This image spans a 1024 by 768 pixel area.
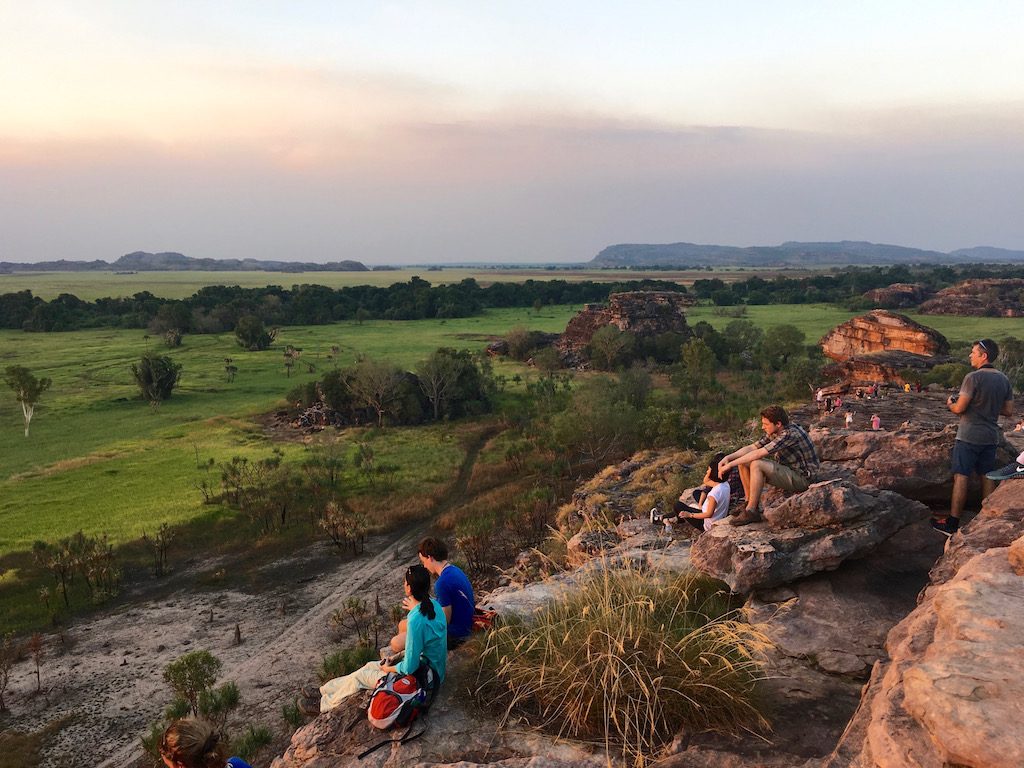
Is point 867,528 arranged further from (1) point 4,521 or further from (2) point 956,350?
(2) point 956,350

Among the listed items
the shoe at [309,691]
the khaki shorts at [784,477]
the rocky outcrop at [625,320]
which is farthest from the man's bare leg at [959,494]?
the rocky outcrop at [625,320]

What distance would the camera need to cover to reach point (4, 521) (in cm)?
2328

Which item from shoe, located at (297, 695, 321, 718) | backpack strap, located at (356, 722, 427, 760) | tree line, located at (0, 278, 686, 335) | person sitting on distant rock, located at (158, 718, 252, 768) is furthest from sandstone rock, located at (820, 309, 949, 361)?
tree line, located at (0, 278, 686, 335)

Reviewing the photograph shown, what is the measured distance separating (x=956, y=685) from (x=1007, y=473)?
559 centimetres

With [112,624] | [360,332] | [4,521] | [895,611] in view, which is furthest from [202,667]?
[360,332]

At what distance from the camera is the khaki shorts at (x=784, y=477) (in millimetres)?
8203

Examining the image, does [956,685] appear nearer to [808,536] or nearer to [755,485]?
[808,536]

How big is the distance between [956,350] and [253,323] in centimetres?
7074

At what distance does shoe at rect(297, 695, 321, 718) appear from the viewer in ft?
36.9

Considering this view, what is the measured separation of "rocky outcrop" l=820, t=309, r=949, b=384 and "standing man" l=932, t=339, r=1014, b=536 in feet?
105

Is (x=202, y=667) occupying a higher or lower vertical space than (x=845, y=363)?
lower

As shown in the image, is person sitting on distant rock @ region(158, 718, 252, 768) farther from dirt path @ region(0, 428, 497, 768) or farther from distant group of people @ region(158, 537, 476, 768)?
dirt path @ region(0, 428, 497, 768)

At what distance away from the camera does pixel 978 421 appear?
799 centimetres

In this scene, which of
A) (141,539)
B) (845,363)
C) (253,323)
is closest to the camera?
(141,539)
